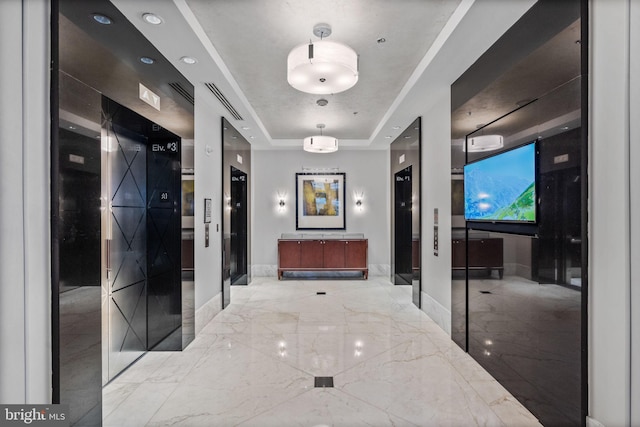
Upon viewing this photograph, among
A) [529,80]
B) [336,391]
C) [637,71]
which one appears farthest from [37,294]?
[529,80]

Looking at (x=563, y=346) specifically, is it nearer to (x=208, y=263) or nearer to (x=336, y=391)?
(x=336, y=391)

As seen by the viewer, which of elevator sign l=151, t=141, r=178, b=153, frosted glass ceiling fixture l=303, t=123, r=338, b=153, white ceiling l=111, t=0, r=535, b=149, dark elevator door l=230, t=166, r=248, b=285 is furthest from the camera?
dark elevator door l=230, t=166, r=248, b=285

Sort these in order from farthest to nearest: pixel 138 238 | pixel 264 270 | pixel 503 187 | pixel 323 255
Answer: pixel 264 270 < pixel 323 255 < pixel 138 238 < pixel 503 187

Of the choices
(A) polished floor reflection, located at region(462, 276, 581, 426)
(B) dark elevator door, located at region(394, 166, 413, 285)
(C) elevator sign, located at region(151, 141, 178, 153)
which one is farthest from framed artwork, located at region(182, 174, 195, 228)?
(B) dark elevator door, located at region(394, 166, 413, 285)

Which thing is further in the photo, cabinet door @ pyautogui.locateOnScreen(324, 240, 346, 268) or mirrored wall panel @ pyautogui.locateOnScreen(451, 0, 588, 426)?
cabinet door @ pyautogui.locateOnScreen(324, 240, 346, 268)

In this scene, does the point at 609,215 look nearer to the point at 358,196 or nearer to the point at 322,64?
the point at 322,64

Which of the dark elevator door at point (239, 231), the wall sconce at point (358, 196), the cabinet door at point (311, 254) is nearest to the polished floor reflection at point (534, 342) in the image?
the cabinet door at point (311, 254)

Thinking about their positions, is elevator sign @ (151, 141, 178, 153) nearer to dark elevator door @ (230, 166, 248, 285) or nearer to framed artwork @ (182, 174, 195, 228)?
framed artwork @ (182, 174, 195, 228)

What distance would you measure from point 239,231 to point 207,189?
123 inches

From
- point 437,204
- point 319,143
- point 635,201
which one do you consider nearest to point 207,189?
point 319,143

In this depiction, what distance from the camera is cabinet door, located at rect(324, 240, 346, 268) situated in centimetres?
838

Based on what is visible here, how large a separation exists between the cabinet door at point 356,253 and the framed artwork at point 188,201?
187 inches

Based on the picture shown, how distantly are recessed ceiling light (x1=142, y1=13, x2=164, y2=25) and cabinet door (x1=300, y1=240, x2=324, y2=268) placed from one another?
6.06 m

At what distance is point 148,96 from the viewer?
11.0 ft
